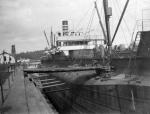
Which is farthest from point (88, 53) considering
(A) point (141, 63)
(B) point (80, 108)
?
(A) point (141, 63)

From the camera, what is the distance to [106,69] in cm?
2225

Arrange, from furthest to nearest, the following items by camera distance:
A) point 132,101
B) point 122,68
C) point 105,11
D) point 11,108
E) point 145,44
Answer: point 105,11
point 122,68
point 145,44
point 132,101
point 11,108

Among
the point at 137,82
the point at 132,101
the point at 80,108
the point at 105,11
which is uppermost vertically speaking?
the point at 105,11

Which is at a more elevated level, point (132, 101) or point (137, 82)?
point (137, 82)

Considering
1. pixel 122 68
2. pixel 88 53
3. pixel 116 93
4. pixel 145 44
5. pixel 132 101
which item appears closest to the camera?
pixel 132 101

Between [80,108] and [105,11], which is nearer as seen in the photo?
[80,108]

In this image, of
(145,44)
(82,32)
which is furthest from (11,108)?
(82,32)

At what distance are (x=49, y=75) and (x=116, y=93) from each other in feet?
90.5

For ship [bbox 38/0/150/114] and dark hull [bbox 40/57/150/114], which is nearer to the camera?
dark hull [bbox 40/57/150/114]

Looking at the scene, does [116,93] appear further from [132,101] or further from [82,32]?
[82,32]

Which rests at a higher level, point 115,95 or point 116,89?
point 116,89

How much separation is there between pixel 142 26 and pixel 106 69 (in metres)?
6.50

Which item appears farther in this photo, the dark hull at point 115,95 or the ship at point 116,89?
the ship at point 116,89

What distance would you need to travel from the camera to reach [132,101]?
555 inches
